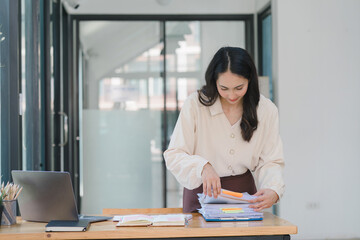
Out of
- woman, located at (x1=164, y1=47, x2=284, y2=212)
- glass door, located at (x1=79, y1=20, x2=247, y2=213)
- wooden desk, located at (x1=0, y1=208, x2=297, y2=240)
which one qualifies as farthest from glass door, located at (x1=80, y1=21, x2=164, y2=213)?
wooden desk, located at (x1=0, y1=208, x2=297, y2=240)

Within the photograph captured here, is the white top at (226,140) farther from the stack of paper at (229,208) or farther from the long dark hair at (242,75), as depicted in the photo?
the stack of paper at (229,208)

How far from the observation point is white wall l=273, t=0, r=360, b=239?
5051 mm

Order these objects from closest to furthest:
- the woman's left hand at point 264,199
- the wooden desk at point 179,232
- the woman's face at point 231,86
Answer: the wooden desk at point 179,232 → the woman's left hand at point 264,199 → the woman's face at point 231,86

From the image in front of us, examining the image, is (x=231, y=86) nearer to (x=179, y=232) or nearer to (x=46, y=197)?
(x=179, y=232)

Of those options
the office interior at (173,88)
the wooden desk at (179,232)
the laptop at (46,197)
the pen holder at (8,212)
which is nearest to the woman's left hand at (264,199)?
the wooden desk at (179,232)

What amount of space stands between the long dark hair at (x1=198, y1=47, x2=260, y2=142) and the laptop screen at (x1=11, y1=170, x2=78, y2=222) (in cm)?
83

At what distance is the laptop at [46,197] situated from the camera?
2139 mm

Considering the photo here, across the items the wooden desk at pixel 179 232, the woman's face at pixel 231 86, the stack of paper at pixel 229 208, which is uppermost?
the woman's face at pixel 231 86

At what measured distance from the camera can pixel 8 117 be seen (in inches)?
120

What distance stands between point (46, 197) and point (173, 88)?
3.65 meters

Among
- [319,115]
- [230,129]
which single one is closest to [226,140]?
[230,129]

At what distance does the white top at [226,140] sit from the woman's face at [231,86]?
0.12m

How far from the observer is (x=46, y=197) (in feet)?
7.20

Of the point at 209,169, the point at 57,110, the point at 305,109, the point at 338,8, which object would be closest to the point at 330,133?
the point at 305,109
